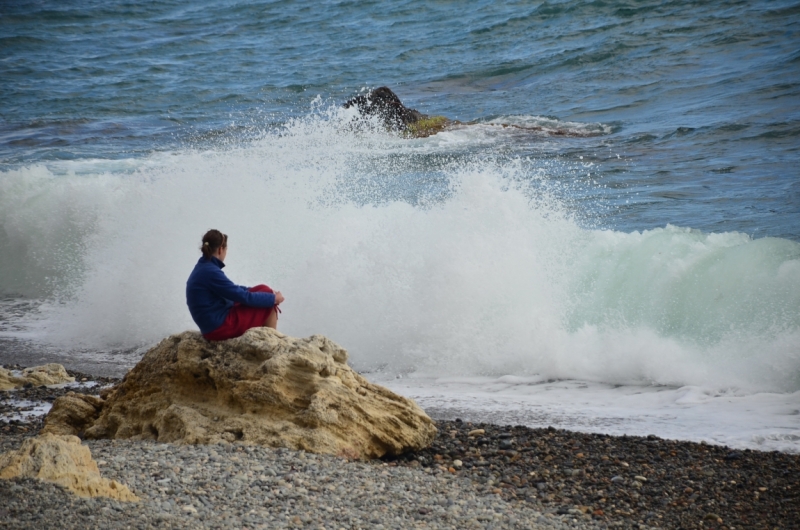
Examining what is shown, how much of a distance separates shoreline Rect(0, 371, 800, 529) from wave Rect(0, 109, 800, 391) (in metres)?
2.06

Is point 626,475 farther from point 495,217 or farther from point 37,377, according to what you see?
point 37,377

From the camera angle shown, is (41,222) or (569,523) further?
(41,222)

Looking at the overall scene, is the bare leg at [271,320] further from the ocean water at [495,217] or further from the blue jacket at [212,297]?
the ocean water at [495,217]

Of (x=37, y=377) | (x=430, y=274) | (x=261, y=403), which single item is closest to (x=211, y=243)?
(x=261, y=403)

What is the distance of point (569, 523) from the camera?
186 inches

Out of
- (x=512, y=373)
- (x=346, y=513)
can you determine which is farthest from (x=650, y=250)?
(x=346, y=513)

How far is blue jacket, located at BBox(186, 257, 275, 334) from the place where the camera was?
5879 mm

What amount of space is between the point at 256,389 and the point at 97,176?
423 inches

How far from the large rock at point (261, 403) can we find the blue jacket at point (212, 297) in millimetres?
188

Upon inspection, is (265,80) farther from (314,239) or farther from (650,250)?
(650,250)

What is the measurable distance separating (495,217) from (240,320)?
4.77m

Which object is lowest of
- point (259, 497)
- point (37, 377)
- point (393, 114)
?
point (259, 497)

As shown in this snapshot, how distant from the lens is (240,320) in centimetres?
599

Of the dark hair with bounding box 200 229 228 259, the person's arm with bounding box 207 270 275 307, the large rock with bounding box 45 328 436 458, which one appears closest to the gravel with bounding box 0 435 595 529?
the large rock with bounding box 45 328 436 458
